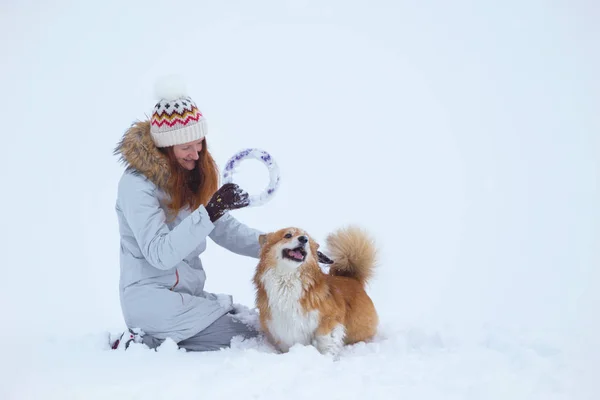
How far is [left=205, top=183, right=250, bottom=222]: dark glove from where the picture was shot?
133 inches

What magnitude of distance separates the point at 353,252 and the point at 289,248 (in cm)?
65

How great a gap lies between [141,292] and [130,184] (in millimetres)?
642

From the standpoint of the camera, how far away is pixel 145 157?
3.54 meters

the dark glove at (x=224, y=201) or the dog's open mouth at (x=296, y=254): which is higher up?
the dark glove at (x=224, y=201)

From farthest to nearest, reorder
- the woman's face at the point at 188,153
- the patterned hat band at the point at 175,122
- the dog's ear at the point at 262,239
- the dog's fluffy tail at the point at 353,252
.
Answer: the dog's fluffy tail at the point at 353,252 → the dog's ear at the point at 262,239 → the woman's face at the point at 188,153 → the patterned hat band at the point at 175,122

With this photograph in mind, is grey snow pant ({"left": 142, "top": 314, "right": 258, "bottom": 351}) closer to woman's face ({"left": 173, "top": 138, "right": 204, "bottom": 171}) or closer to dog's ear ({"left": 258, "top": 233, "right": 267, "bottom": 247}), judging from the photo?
dog's ear ({"left": 258, "top": 233, "right": 267, "bottom": 247})

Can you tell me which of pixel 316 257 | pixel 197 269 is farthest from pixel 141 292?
pixel 316 257

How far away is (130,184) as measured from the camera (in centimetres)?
Result: 354

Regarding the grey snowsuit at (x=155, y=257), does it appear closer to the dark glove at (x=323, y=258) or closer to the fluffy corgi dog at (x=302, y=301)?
the fluffy corgi dog at (x=302, y=301)

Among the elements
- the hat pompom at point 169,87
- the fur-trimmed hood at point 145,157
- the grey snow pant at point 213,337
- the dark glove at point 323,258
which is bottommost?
the grey snow pant at point 213,337

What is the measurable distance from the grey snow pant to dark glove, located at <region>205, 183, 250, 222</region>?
77 centimetres

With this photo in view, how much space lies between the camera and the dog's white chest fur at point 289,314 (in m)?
3.43

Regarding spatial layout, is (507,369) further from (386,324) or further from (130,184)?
(130,184)

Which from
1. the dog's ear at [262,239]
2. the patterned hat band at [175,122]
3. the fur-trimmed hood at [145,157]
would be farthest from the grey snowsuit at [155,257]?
the dog's ear at [262,239]
